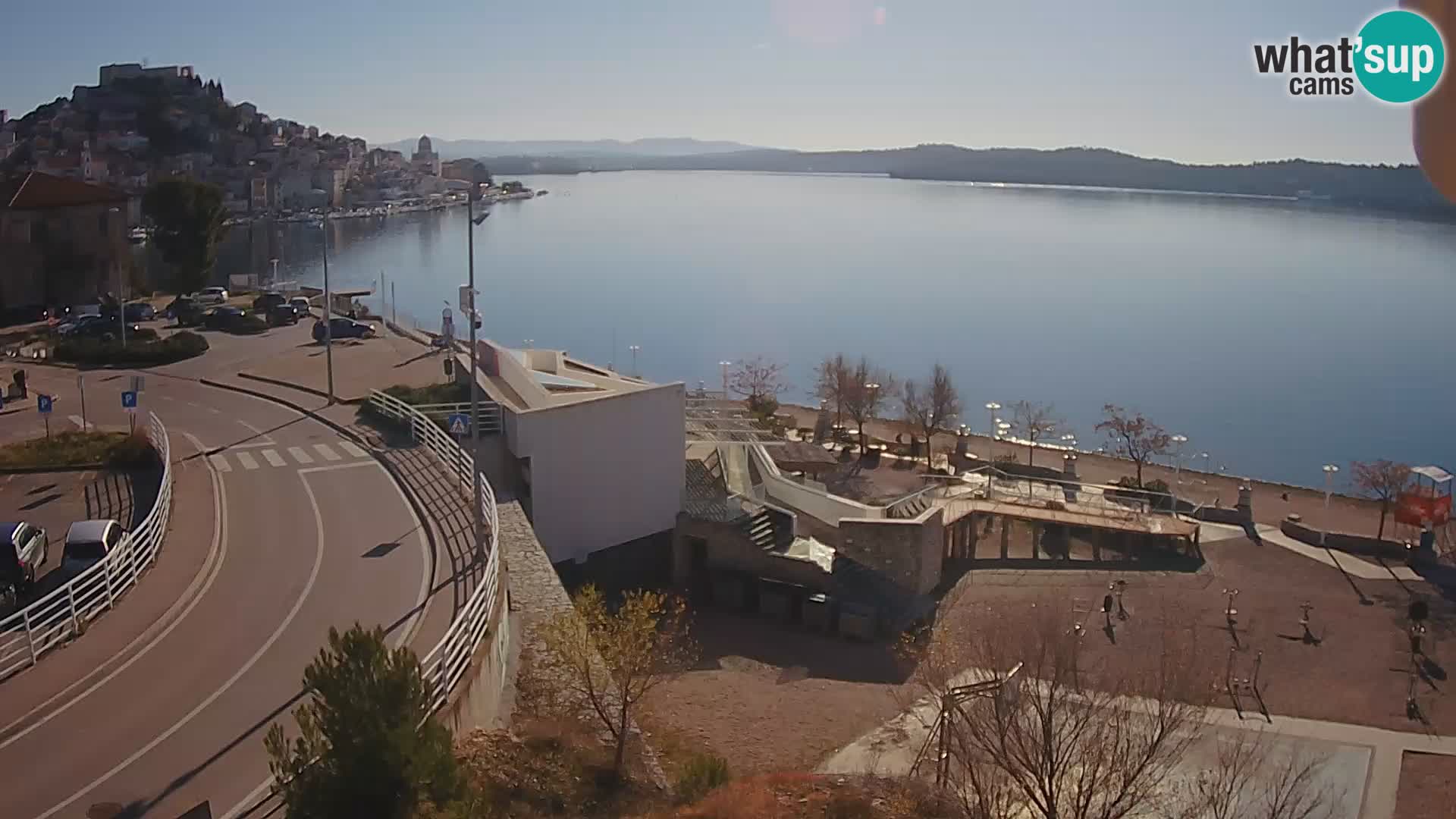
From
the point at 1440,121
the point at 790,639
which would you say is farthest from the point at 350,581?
the point at 1440,121

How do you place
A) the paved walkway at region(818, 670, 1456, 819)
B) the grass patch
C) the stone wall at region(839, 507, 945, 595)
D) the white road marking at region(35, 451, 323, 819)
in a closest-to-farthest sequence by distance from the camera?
the white road marking at region(35, 451, 323, 819) < the paved walkway at region(818, 670, 1456, 819) < the grass patch < the stone wall at region(839, 507, 945, 595)

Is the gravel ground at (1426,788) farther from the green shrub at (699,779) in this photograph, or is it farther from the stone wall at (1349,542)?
the stone wall at (1349,542)

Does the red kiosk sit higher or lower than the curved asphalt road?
lower

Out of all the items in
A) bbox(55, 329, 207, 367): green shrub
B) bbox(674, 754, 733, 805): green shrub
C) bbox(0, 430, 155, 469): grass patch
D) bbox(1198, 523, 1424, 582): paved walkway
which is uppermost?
bbox(55, 329, 207, 367): green shrub

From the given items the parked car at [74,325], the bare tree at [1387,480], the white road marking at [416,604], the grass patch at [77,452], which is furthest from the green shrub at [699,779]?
the parked car at [74,325]

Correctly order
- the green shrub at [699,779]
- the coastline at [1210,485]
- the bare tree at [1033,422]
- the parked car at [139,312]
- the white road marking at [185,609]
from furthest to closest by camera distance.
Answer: the bare tree at [1033,422] → the parked car at [139,312] → the coastline at [1210,485] → the green shrub at [699,779] → the white road marking at [185,609]

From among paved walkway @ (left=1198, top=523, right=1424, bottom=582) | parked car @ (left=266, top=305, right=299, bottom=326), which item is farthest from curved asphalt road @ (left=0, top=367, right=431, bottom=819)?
paved walkway @ (left=1198, top=523, right=1424, bottom=582)

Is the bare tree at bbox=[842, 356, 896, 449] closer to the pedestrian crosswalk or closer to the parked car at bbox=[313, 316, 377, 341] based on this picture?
Answer: the parked car at bbox=[313, 316, 377, 341]
